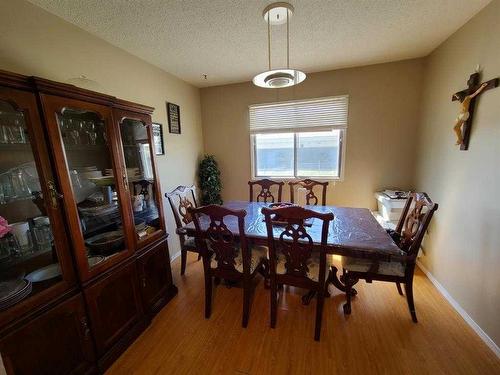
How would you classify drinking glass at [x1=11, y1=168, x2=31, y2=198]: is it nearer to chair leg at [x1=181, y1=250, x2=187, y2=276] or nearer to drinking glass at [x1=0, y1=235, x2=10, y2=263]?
drinking glass at [x1=0, y1=235, x2=10, y2=263]

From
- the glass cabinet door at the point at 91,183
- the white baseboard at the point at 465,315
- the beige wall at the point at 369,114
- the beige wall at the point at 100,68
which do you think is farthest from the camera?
the beige wall at the point at 369,114

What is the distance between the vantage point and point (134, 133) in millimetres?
1838

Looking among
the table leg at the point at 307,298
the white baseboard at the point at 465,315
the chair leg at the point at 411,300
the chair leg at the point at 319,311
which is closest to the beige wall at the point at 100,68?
the table leg at the point at 307,298

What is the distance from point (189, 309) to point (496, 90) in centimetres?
297

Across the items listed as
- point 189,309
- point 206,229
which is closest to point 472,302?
point 206,229

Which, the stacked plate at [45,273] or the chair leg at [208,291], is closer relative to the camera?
the stacked plate at [45,273]

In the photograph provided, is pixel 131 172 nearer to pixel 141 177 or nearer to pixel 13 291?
pixel 141 177

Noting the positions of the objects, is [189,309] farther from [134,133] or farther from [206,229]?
[134,133]

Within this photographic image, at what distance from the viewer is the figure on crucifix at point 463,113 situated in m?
1.64

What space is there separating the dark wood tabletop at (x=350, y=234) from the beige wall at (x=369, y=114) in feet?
3.14

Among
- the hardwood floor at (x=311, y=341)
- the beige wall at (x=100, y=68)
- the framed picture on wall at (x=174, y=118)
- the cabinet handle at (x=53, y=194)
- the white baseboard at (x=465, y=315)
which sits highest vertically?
the beige wall at (x=100, y=68)

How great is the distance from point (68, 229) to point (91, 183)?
1.46ft

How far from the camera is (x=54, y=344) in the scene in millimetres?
1223

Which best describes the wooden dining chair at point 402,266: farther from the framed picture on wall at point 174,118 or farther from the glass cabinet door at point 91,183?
the framed picture on wall at point 174,118
